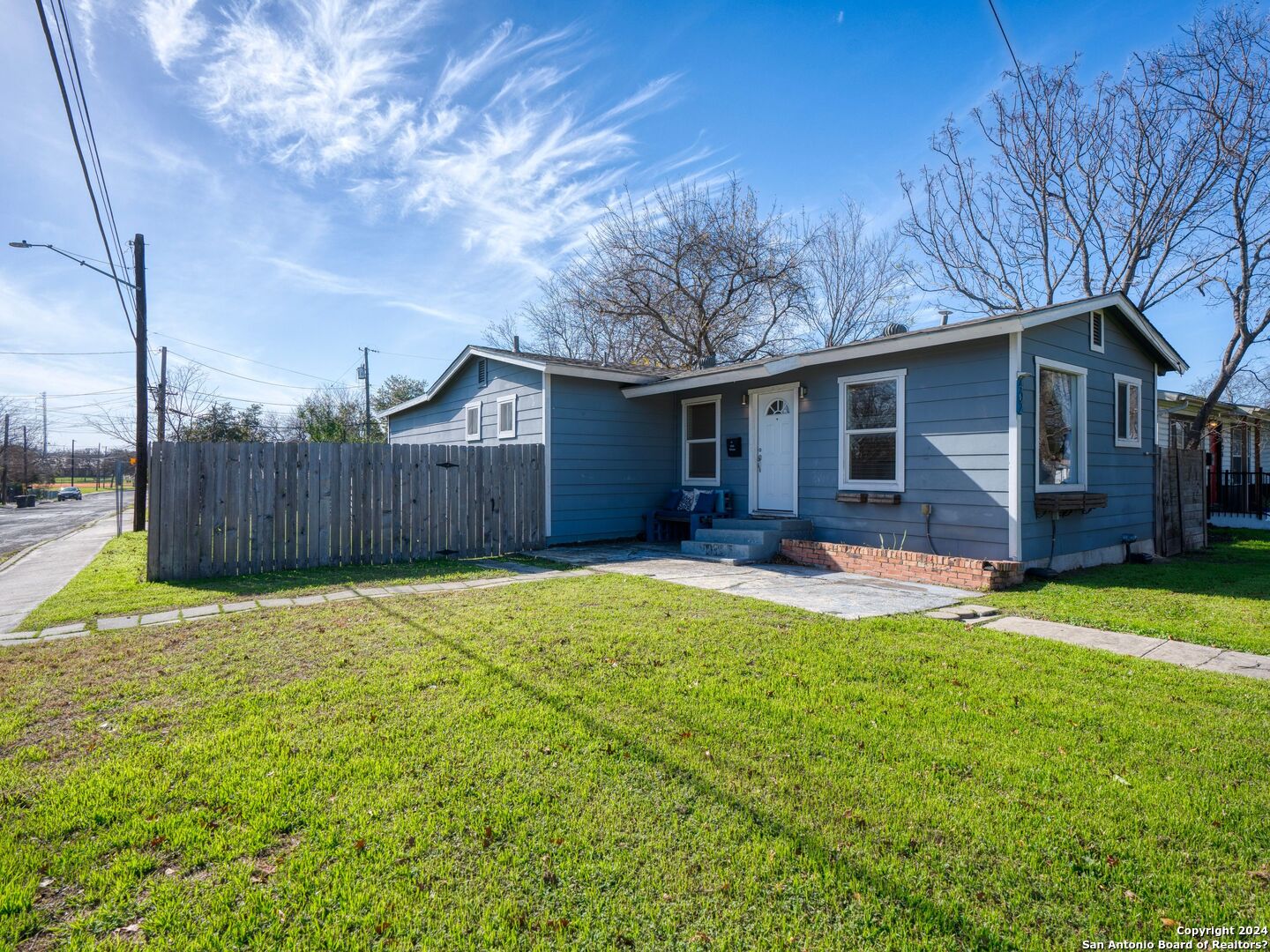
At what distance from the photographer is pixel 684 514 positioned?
34.8ft

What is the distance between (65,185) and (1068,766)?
1265 cm

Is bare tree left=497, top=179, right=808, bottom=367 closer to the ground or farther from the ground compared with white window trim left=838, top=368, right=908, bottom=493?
farther from the ground

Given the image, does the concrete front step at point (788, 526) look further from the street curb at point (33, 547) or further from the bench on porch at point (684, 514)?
the street curb at point (33, 547)

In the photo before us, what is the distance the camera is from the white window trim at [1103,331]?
8344 millimetres

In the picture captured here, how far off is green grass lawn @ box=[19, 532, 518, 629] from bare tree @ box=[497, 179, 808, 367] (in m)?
13.4

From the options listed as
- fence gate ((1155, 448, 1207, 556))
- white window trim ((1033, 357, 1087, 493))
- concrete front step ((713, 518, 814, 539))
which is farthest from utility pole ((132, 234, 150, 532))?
fence gate ((1155, 448, 1207, 556))

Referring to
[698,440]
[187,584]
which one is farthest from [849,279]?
[187,584]

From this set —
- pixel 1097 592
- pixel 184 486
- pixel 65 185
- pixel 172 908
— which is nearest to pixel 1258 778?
pixel 172 908

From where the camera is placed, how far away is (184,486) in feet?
23.6

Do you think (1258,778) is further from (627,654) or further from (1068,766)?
(627,654)

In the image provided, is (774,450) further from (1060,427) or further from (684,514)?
(1060,427)

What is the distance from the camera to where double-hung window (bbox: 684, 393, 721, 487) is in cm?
Answer: 1085

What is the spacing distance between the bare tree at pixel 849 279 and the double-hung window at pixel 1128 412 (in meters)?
10.9

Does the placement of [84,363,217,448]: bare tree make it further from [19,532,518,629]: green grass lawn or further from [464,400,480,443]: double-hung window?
[19,532,518,629]: green grass lawn
